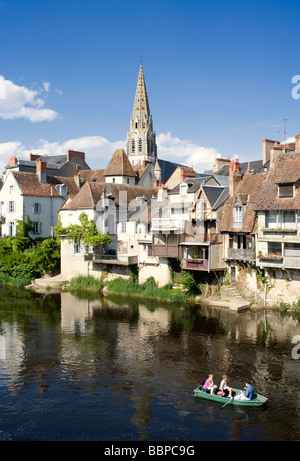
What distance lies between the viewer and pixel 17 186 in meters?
67.5

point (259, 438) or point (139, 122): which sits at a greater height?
point (139, 122)

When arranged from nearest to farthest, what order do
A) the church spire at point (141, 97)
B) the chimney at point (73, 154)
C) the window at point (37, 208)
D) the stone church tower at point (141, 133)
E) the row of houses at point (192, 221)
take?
the row of houses at point (192, 221) → the window at point (37, 208) → the chimney at point (73, 154) → the church spire at point (141, 97) → the stone church tower at point (141, 133)

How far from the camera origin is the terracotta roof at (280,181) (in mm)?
40062

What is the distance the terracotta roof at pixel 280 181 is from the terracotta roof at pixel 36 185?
36.0 metres

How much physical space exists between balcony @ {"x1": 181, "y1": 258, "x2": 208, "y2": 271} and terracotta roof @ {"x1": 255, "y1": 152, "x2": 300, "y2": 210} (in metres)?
7.32

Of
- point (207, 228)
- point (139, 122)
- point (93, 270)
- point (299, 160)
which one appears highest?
point (139, 122)

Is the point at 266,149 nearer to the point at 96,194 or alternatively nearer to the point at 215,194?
the point at 215,194

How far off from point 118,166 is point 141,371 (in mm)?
49641

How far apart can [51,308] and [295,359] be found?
24.6m

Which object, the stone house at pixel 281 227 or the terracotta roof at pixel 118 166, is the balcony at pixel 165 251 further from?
the terracotta roof at pixel 118 166

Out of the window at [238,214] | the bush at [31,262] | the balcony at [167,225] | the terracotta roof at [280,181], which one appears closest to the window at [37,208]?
the bush at [31,262]

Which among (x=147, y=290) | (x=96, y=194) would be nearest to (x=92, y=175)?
(x=96, y=194)
